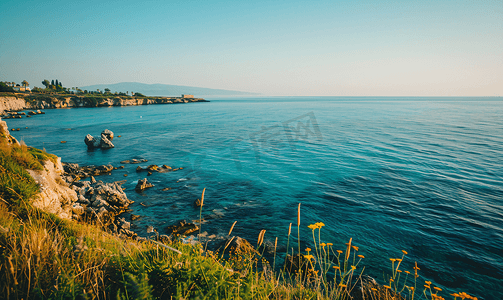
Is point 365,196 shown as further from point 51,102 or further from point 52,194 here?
point 51,102

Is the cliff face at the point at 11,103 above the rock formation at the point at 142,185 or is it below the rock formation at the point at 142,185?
above

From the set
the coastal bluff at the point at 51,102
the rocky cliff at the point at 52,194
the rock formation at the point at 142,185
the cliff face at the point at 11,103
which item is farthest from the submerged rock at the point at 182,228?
the cliff face at the point at 11,103

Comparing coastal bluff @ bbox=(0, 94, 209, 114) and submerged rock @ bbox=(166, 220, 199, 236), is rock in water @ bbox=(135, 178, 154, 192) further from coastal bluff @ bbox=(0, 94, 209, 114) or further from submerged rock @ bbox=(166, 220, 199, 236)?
coastal bluff @ bbox=(0, 94, 209, 114)

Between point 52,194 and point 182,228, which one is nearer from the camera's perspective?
point 52,194

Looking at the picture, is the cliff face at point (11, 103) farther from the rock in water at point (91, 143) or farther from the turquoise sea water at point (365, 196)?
the turquoise sea water at point (365, 196)

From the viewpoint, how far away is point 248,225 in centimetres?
1356

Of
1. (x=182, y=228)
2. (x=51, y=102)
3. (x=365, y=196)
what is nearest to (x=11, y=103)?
(x=51, y=102)

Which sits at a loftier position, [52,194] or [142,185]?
[52,194]

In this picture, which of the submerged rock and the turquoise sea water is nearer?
the turquoise sea water

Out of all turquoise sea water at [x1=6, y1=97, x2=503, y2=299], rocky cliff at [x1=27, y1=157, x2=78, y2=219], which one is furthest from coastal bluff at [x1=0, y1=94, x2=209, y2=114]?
rocky cliff at [x1=27, y1=157, x2=78, y2=219]

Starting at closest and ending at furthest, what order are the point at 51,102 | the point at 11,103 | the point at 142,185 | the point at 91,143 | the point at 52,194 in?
the point at 52,194 → the point at 142,185 → the point at 91,143 → the point at 11,103 → the point at 51,102

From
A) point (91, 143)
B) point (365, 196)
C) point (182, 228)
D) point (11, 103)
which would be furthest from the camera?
point (11, 103)

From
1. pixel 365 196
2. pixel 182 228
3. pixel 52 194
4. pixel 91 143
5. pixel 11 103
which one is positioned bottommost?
pixel 182 228

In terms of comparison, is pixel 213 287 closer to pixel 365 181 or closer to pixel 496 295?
pixel 496 295
